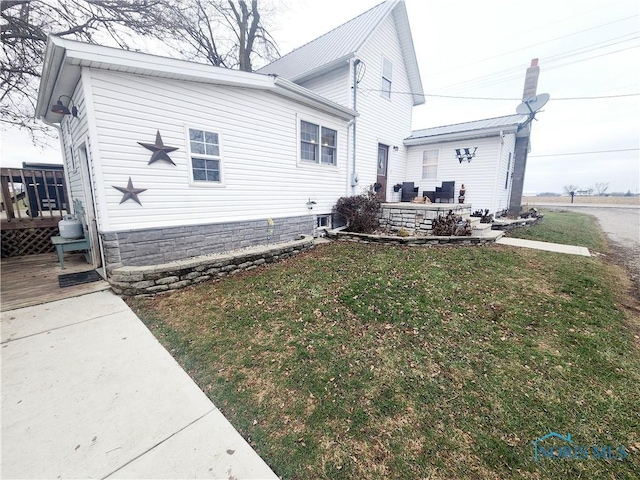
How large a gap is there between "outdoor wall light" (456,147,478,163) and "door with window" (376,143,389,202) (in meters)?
3.28

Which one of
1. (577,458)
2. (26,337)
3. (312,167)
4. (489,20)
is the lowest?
(577,458)

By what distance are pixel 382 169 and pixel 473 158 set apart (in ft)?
13.4

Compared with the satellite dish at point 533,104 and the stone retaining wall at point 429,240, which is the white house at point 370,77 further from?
the satellite dish at point 533,104

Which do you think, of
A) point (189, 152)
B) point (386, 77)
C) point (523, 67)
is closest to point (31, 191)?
point (189, 152)

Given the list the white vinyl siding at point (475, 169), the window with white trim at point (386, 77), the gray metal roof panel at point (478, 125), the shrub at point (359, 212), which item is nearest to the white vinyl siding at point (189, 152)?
the shrub at point (359, 212)

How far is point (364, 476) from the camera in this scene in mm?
1766

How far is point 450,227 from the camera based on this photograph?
773 centimetres

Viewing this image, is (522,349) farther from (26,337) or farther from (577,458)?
(26,337)

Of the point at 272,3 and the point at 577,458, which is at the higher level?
the point at 272,3

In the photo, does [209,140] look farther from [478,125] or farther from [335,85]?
[478,125]

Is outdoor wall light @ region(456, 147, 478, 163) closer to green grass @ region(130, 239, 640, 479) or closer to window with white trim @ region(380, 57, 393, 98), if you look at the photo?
window with white trim @ region(380, 57, 393, 98)

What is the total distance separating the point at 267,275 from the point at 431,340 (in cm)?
327

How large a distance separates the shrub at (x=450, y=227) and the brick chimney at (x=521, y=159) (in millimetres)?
8754

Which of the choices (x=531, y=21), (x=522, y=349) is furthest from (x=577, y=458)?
(x=531, y=21)
